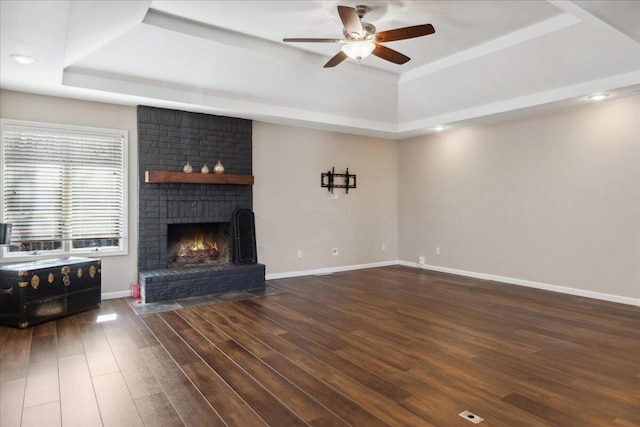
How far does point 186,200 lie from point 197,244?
75 centimetres

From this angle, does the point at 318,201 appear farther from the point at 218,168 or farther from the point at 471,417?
the point at 471,417

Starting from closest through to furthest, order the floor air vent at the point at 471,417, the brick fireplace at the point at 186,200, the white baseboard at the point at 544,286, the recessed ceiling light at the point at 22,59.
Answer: the floor air vent at the point at 471,417, the recessed ceiling light at the point at 22,59, the white baseboard at the point at 544,286, the brick fireplace at the point at 186,200

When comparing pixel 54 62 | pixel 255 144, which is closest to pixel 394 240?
pixel 255 144

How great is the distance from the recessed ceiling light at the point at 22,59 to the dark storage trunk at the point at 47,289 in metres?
2.03

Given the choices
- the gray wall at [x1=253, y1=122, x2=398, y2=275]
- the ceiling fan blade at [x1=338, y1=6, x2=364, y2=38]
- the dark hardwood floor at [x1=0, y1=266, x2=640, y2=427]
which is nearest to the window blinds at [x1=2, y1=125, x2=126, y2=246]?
the dark hardwood floor at [x1=0, y1=266, x2=640, y2=427]

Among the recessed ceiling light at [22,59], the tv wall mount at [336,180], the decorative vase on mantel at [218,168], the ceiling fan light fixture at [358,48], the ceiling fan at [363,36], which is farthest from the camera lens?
the tv wall mount at [336,180]

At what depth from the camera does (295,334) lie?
3.73 metres

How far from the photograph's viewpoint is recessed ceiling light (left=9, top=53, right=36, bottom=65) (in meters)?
3.45

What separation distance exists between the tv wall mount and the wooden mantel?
5.09ft

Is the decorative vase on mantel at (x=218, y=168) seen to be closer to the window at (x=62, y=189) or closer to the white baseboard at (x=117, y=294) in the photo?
the window at (x=62, y=189)

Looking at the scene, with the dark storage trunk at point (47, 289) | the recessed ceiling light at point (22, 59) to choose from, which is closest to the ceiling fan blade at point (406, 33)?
the recessed ceiling light at point (22, 59)

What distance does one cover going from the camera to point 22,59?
3533mm

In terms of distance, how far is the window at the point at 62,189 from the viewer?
459 cm

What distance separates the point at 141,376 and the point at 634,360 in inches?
148
